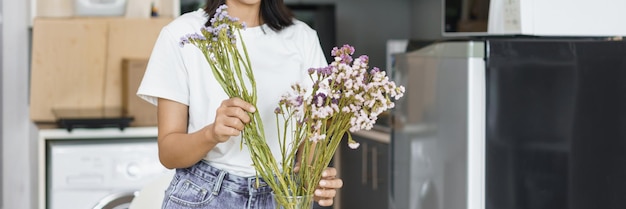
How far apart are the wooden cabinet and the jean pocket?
7.01 feet

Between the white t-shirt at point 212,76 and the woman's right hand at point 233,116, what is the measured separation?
10.5 inches

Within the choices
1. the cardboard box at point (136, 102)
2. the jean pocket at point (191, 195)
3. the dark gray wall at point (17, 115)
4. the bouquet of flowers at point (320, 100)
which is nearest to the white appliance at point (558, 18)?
the jean pocket at point (191, 195)

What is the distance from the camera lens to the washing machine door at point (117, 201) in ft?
6.19

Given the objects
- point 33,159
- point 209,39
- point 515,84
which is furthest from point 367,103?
point 33,159

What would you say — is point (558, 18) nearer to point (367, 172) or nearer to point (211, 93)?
point (211, 93)

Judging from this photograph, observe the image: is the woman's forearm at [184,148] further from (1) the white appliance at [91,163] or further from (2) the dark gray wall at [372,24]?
(2) the dark gray wall at [372,24]

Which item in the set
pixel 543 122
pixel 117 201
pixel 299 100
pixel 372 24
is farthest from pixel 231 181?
pixel 372 24

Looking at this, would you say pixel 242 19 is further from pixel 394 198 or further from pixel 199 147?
pixel 394 198

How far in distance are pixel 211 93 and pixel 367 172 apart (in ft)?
9.63

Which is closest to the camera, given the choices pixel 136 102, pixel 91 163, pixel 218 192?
pixel 218 192

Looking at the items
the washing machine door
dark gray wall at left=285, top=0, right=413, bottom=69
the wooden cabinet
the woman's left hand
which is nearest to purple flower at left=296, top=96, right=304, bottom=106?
the woman's left hand

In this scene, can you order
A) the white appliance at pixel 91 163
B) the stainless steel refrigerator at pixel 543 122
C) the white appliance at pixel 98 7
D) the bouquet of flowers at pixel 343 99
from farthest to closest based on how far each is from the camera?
the white appliance at pixel 98 7
the white appliance at pixel 91 163
the stainless steel refrigerator at pixel 543 122
the bouquet of flowers at pixel 343 99

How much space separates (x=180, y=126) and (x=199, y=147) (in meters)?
0.13

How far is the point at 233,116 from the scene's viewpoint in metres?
1.07
